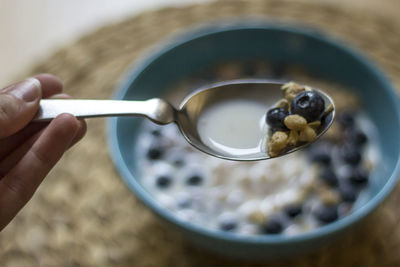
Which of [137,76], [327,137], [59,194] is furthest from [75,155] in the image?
[327,137]

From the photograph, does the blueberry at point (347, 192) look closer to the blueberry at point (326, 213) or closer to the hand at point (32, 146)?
the blueberry at point (326, 213)

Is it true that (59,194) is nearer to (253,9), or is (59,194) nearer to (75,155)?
(75,155)

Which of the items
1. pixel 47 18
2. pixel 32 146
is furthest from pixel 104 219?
pixel 47 18

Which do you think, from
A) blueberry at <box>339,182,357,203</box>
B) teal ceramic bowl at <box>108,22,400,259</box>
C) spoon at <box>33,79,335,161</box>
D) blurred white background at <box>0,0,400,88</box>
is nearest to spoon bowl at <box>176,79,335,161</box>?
spoon at <box>33,79,335,161</box>

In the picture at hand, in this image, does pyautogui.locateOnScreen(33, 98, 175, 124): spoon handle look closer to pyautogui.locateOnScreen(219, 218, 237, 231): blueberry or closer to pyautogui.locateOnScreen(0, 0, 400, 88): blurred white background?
pyautogui.locateOnScreen(219, 218, 237, 231): blueberry

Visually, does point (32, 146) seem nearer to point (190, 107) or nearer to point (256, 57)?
point (190, 107)

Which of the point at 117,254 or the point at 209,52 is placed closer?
the point at 117,254
